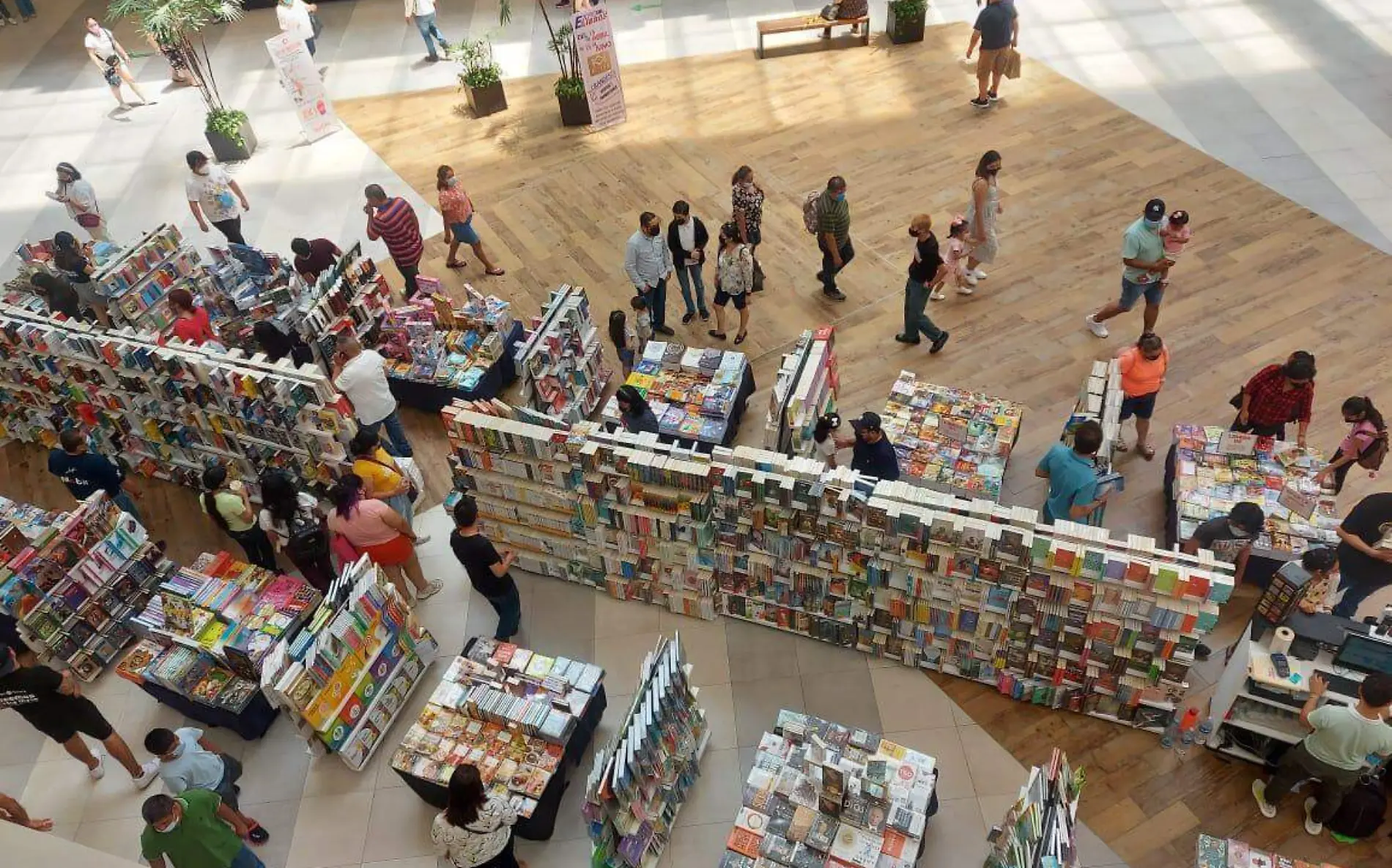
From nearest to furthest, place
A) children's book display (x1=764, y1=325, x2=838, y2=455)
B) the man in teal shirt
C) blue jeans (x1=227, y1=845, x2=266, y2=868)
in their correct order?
blue jeans (x1=227, y1=845, x2=266, y2=868) < the man in teal shirt < children's book display (x1=764, y1=325, x2=838, y2=455)

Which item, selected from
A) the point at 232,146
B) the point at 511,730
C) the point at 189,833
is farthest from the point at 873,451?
the point at 232,146

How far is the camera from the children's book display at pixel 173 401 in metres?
8.45

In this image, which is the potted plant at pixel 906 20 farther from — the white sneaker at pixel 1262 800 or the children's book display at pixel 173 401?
the white sneaker at pixel 1262 800

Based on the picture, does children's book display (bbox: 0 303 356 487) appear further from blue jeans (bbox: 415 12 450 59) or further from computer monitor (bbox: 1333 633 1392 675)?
blue jeans (bbox: 415 12 450 59)

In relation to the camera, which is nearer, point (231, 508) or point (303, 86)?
point (231, 508)

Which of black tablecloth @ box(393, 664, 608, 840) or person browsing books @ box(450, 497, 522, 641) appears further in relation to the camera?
person browsing books @ box(450, 497, 522, 641)

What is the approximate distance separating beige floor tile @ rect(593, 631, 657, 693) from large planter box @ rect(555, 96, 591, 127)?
30.2ft

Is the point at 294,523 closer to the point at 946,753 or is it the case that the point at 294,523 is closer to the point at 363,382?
the point at 363,382

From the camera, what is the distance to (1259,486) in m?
8.10

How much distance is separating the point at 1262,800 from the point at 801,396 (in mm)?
4390

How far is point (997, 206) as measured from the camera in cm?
1056

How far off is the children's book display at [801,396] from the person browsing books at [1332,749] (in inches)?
157

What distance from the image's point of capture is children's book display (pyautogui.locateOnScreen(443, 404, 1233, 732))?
6.43 meters

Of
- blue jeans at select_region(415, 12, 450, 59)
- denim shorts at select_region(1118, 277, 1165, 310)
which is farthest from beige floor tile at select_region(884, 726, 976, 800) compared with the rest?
blue jeans at select_region(415, 12, 450, 59)
